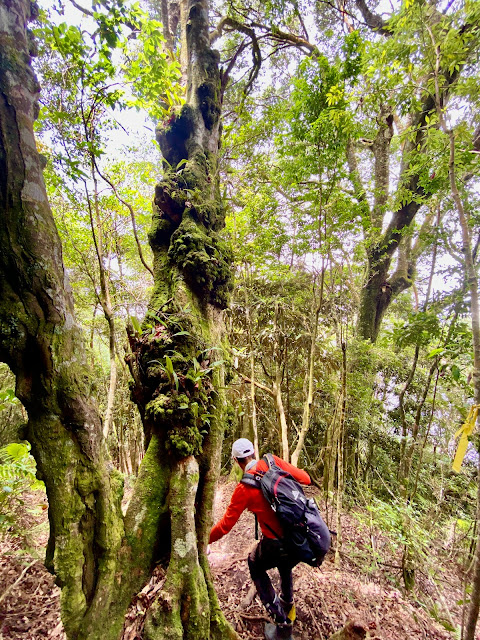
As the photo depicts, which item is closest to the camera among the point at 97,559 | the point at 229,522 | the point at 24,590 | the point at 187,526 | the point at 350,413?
the point at 97,559

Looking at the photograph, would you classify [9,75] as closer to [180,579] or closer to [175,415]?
[175,415]

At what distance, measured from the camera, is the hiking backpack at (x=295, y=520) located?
7.63ft

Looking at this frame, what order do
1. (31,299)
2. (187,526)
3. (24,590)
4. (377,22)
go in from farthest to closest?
(377,22) < (24,590) < (187,526) < (31,299)

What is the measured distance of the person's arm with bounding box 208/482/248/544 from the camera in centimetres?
245

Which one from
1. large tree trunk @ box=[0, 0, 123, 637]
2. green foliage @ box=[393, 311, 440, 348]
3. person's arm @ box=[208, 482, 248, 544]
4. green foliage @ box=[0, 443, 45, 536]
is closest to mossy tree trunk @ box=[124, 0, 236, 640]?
person's arm @ box=[208, 482, 248, 544]

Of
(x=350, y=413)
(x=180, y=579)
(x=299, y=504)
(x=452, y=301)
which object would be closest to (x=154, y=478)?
(x=180, y=579)

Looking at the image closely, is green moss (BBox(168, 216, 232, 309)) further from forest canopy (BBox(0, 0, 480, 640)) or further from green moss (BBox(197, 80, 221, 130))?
green moss (BBox(197, 80, 221, 130))

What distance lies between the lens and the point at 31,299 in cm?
169

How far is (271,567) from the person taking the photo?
2.63 meters

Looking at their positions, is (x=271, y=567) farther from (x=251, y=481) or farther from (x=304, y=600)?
(x=251, y=481)

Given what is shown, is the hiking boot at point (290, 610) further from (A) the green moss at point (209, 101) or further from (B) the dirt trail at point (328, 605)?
(A) the green moss at point (209, 101)

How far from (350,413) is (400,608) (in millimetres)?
2993

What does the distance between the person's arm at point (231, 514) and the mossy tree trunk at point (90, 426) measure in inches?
6.7

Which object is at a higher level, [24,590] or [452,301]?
[452,301]
